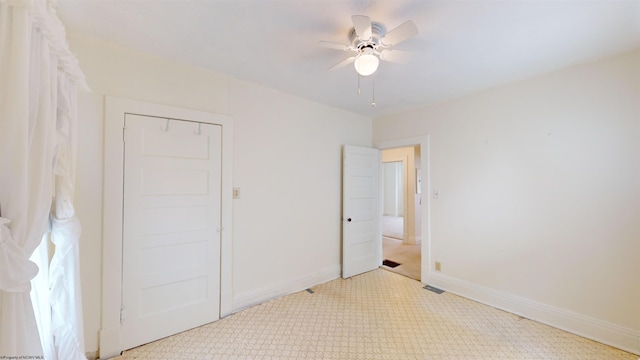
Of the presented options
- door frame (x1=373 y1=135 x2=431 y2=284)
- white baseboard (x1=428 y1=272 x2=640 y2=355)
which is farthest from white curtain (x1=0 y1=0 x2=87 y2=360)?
white baseboard (x1=428 y1=272 x2=640 y2=355)

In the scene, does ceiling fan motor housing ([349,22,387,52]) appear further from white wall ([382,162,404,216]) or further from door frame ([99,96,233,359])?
white wall ([382,162,404,216])

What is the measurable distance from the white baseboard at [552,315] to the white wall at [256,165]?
5.36 feet

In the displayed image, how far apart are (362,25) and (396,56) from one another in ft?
1.89

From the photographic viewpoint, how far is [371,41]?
65.4 inches

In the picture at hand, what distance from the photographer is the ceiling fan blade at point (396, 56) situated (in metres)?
1.79

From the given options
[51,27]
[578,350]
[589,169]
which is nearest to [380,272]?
[578,350]

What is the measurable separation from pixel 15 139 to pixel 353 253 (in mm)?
3370

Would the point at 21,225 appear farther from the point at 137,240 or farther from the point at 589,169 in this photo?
the point at 589,169

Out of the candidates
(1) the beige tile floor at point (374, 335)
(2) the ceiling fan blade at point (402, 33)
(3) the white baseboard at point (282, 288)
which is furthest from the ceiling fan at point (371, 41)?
(3) the white baseboard at point (282, 288)

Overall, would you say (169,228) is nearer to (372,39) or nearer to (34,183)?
(34,183)

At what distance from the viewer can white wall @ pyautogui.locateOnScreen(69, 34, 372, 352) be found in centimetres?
187

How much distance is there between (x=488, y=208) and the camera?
2.77 m

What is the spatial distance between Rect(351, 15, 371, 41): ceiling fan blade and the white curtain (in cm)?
145

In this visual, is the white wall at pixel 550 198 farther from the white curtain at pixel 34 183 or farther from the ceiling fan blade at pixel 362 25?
the white curtain at pixel 34 183
